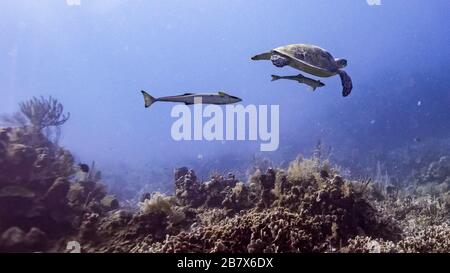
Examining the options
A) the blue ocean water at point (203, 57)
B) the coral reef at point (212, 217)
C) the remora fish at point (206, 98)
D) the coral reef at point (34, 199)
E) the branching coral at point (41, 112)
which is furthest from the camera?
the blue ocean water at point (203, 57)

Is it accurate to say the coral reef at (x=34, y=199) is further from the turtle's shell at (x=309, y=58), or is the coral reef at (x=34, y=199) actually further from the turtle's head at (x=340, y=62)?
the turtle's head at (x=340, y=62)

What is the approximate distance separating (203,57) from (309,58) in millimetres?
106925

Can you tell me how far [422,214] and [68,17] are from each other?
265ft

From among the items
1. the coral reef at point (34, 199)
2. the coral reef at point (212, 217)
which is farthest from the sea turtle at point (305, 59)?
the coral reef at point (34, 199)

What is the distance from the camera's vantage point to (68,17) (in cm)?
7450

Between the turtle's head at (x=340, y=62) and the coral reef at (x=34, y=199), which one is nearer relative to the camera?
the coral reef at (x=34, y=199)

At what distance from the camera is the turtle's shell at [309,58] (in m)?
6.20

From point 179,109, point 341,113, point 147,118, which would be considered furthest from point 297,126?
point 179,109

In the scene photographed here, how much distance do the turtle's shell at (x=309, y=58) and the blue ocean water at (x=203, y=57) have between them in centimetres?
5449

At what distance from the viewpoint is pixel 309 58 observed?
246 inches

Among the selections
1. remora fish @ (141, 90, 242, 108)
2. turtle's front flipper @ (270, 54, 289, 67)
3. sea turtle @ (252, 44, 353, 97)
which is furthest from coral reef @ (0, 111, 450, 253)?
turtle's front flipper @ (270, 54, 289, 67)

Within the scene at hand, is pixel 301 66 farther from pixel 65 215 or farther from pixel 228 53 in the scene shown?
pixel 228 53

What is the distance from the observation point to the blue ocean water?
71562 mm

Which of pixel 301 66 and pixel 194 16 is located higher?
pixel 194 16
